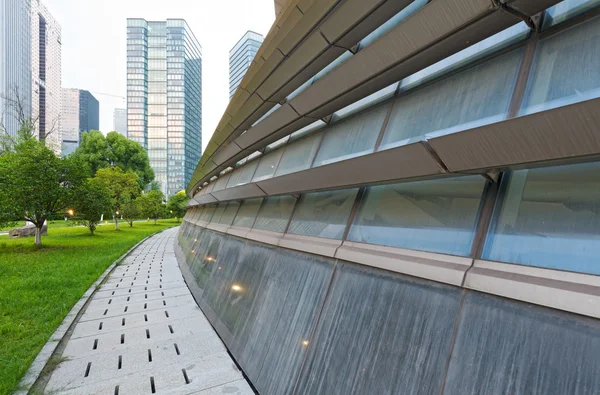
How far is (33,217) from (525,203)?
919 inches

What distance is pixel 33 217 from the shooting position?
59.7 ft

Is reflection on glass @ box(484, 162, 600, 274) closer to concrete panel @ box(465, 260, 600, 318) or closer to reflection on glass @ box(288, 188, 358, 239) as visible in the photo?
concrete panel @ box(465, 260, 600, 318)

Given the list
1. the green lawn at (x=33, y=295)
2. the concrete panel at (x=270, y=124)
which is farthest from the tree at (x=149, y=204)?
the concrete panel at (x=270, y=124)

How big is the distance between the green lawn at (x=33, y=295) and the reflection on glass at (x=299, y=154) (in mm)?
4794

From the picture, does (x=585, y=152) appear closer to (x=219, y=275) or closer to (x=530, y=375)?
(x=530, y=375)

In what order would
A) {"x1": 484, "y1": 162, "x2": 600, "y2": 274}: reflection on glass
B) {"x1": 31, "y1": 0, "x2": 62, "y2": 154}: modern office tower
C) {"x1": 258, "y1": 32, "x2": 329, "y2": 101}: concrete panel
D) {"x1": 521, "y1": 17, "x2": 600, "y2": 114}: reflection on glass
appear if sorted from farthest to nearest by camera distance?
{"x1": 31, "y1": 0, "x2": 62, "y2": 154}: modern office tower, {"x1": 258, "y1": 32, "x2": 329, "y2": 101}: concrete panel, {"x1": 521, "y1": 17, "x2": 600, "y2": 114}: reflection on glass, {"x1": 484, "y1": 162, "x2": 600, "y2": 274}: reflection on glass

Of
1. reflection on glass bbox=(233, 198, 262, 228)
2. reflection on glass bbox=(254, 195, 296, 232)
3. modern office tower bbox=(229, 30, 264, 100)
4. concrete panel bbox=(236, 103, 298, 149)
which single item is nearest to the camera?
concrete panel bbox=(236, 103, 298, 149)

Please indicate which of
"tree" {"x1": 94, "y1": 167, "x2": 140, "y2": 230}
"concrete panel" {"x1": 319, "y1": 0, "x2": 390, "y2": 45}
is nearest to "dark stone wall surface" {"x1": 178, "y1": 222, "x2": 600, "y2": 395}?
"concrete panel" {"x1": 319, "y1": 0, "x2": 390, "y2": 45}

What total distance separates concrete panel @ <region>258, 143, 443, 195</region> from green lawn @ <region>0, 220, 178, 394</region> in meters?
4.56

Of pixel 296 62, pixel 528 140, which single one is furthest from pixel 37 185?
pixel 528 140

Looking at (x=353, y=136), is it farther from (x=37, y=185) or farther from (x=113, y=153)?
(x=113, y=153)

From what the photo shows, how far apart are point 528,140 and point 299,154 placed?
13.1 ft

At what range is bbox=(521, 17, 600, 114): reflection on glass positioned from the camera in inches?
74.6

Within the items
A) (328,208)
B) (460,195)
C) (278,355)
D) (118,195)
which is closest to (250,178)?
(328,208)
